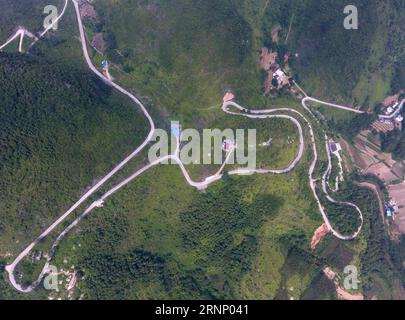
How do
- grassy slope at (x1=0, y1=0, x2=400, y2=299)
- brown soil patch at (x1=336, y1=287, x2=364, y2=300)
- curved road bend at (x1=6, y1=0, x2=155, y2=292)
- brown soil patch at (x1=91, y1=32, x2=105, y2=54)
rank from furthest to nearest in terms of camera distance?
brown soil patch at (x1=91, y1=32, x2=105, y2=54), brown soil patch at (x1=336, y1=287, x2=364, y2=300), grassy slope at (x1=0, y1=0, x2=400, y2=299), curved road bend at (x1=6, y1=0, x2=155, y2=292)

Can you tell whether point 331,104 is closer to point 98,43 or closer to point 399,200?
point 399,200

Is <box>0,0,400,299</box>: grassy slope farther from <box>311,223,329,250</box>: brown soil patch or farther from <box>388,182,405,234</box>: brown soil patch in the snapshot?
<box>388,182,405,234</box>: brown soil patch

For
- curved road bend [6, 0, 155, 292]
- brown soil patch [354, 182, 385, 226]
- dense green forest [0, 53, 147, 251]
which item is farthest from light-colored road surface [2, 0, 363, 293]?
brown soil patch [354, 182, 385, 226]

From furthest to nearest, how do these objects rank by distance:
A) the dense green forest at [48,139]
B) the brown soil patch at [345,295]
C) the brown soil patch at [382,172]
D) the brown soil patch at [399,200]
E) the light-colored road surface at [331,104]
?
the brown soil patch at [382,172], the brown soil patch at [399,200], the light-colored road surface at [331,104], the brown soil patch at [345,295], the dense green forest at [48,139]

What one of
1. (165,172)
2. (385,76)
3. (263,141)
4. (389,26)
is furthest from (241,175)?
(389,26)

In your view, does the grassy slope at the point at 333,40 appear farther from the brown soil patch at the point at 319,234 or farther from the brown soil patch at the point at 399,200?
the brown soil patch at the point at 319,234

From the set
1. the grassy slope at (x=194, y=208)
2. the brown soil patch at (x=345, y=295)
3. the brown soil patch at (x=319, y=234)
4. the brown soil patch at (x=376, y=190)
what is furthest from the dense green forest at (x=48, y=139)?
the brown soil patch at (x=376, y=190)

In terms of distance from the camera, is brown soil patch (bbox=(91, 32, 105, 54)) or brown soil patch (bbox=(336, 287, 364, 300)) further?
brown soil patch (bbox=(91, 32, 105, 54))

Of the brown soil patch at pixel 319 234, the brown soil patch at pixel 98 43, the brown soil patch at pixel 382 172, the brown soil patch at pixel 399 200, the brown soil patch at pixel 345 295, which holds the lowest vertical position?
the brown soil patch at pixel 345 295

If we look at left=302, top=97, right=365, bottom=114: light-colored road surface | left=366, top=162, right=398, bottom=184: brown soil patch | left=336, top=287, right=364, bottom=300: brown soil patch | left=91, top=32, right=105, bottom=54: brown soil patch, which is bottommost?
left=336, top=287, right=364, bottom=300: brown soil patch
